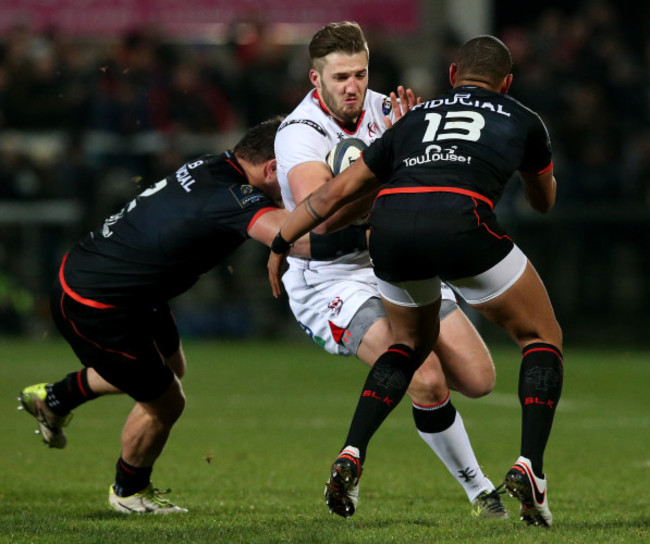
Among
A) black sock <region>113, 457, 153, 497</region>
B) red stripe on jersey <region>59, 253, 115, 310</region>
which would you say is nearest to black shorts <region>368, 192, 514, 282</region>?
red stripe on jersey <region>59, 253, 115, 310</region>

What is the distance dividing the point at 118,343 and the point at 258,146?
1.23 m

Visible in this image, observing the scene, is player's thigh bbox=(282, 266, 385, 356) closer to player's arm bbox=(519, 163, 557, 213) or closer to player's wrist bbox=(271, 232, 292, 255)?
player's wrist bbox=(271, 232, 292, 255)

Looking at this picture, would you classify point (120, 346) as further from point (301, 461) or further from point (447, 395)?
point (301, 461)

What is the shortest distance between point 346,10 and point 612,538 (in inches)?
562

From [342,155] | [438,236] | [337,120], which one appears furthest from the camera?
[337,120]

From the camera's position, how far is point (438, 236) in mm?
4973

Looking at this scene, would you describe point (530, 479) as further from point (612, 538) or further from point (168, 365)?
point (168, 365)

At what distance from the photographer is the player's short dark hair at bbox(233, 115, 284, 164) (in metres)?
6.14

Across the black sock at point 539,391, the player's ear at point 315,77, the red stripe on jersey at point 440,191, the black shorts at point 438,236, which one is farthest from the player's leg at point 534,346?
the player's ear at point 315,77

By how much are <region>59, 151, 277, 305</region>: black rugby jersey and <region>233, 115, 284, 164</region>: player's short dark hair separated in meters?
0.07

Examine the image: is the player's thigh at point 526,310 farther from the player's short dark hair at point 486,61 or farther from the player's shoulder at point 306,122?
the player's shoulder at point 306,122

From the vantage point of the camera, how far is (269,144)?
6.18 m

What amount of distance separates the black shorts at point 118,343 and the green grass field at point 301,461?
676 mm

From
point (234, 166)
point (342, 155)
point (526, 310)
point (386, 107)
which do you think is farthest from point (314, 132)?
point (526, 310)
